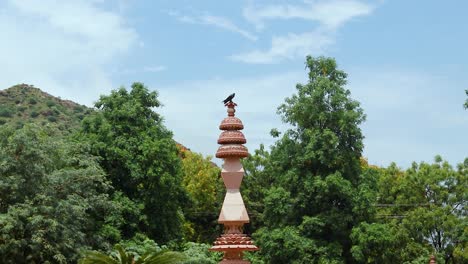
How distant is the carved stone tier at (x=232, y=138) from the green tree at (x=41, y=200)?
12.1m

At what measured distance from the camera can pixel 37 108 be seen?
72.2m

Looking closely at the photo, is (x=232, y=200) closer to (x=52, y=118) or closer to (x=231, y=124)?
(x=231, y=124)

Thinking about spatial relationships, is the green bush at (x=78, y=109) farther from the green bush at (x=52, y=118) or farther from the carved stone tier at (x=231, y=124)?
the carved stone tier at (x=231, y=124)

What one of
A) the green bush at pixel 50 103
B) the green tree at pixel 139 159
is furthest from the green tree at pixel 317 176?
the green bush at pixel 50 103

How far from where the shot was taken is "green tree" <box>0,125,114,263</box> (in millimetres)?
27234

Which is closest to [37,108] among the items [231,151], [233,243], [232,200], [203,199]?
[203,199]

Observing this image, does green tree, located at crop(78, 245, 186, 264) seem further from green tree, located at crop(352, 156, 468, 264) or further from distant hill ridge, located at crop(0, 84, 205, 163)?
distant hill ridge, located at crop(0, 84, 205, 163)

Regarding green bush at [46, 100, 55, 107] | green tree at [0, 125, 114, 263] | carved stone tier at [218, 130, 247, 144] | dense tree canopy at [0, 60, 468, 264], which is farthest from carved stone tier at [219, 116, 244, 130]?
green bush at [46, 100, 55, 107]

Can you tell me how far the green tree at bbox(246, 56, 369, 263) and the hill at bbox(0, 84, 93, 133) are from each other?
105 ft

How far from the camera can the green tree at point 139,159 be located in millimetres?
35125

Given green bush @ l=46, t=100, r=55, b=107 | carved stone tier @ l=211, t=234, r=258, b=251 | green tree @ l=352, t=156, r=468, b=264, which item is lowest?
carved stone tier @ l=211, t=234, r=258, b=251

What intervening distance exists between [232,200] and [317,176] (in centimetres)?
2026

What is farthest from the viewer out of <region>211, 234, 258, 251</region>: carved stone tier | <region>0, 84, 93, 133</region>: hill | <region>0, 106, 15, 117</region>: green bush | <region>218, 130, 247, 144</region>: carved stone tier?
<region>0, 84, 93, 133</region>: hill

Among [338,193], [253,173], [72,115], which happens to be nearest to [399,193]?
[338,193]
